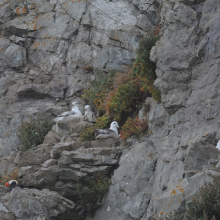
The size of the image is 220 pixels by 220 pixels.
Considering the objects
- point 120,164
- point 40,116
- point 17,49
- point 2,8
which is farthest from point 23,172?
point 2,8

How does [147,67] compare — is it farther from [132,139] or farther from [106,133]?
[106,133]

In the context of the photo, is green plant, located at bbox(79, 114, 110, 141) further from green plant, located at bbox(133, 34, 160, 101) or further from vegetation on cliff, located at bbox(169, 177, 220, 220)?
vegetation on cliff, located at bbox(169, 177, 220, 220)

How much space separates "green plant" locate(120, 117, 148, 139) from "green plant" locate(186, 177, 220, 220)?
5.38m

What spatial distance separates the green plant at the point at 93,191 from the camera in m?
10.9

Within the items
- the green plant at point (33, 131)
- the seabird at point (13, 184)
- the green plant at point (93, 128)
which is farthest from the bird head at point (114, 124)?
the seabird at point (13, 184)

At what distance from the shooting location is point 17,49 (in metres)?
19.0

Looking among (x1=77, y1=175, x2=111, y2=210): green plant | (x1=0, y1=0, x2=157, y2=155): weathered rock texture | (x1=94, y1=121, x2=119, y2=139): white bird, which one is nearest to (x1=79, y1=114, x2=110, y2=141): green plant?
(x1=94, y1=121, x2=119, y2=139): white bird

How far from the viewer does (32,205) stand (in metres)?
9.52

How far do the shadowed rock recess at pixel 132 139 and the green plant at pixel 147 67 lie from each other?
47 cm

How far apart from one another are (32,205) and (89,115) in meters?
5.67

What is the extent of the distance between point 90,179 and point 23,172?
7.45ft

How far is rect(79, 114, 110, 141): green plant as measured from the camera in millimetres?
→ 13109

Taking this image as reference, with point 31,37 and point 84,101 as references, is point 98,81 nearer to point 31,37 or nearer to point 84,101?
point 84,101

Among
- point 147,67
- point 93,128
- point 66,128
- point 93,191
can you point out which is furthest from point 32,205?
point 147,67
